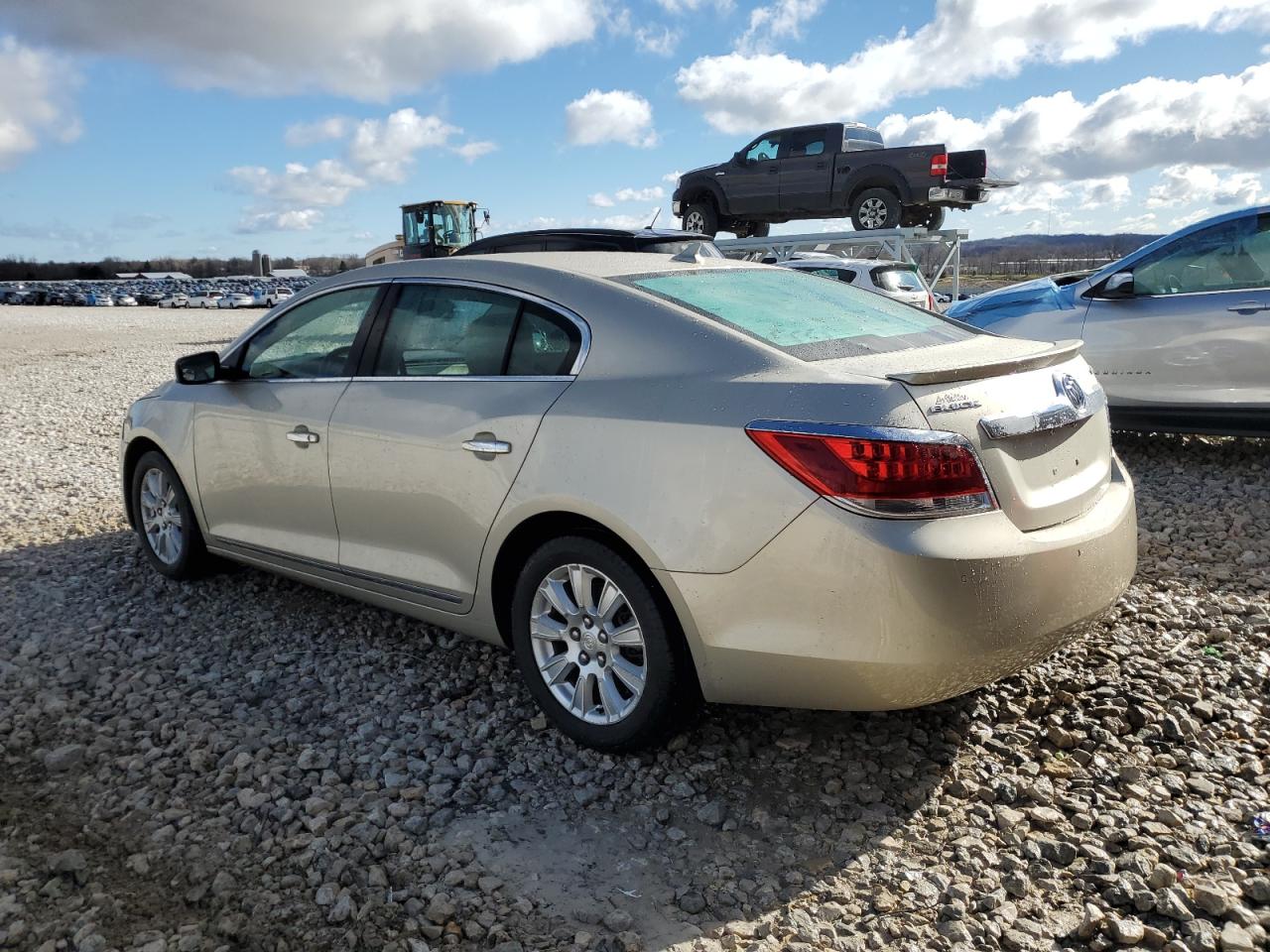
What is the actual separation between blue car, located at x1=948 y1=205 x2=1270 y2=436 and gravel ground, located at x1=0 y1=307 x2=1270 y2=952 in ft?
8.60

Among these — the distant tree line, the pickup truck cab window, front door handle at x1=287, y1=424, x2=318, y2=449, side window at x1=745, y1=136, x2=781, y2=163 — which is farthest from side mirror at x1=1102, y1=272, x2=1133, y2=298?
the distant tree line

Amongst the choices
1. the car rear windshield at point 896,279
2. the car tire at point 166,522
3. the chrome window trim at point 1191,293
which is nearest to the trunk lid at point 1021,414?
the car tire at point 166,522

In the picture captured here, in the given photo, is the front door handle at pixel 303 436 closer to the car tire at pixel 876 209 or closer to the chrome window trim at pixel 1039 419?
the chrome window trim at pixel 1039 419

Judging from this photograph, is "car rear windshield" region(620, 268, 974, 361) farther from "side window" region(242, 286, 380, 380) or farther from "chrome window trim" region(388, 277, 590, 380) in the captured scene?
"side window" region(242, 286, 380, 380)

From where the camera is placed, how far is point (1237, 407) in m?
6.82

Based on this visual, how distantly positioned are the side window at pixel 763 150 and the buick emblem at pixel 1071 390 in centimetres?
1593

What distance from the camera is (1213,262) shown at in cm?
701

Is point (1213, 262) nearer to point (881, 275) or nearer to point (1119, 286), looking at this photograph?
point (1119, 286)

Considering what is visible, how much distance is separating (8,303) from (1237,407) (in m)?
79.3

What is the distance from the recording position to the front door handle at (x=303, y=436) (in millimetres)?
4120

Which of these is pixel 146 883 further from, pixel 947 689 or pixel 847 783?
pixel 947 689

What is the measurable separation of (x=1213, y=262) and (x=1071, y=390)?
470cm

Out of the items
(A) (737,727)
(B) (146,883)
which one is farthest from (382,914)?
(A) (737,727)

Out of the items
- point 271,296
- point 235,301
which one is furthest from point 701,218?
point 271,296
